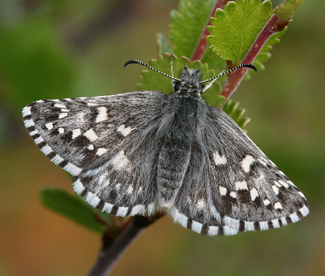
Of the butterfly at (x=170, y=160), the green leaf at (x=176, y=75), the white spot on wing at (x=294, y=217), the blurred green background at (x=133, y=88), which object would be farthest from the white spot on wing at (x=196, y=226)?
the blurred green background at (x=133, y=88)

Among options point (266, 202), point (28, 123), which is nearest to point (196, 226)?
point (266, 202)

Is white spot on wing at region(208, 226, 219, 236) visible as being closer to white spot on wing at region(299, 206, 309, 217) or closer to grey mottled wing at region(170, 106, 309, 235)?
grey mottled wing at region(170, 106, 309, 235)

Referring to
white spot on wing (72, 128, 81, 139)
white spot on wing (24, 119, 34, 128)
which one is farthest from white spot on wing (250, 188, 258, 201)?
white spot on wing (24, 119, 34, 128)

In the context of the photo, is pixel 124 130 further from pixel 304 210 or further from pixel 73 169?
pixel 304 210

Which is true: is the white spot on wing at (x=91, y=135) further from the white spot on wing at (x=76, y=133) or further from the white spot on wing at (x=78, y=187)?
the white spot on wing at (x=78, y=187)

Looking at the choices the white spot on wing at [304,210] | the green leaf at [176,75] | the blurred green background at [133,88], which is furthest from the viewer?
the blurred green background at [133,88]

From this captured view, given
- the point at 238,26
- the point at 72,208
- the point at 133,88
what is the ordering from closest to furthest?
1. the point at 238,26
2. the point at 72,208
3. the point at 133,88

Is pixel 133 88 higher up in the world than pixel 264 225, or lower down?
higher up
